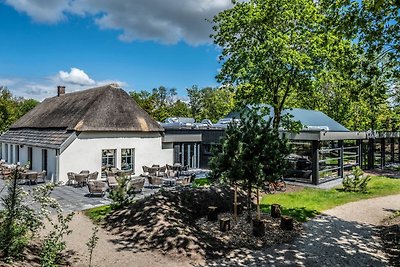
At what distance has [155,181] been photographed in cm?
1933

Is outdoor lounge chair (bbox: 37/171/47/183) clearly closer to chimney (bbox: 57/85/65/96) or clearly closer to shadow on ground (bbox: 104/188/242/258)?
shadow on ground (bbox: 104/188/242/258)

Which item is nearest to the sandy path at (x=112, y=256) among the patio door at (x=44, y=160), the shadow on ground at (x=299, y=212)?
the shadow on ground at (x=299, y=212)

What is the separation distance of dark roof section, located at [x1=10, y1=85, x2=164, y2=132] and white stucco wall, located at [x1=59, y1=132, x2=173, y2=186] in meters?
0.58

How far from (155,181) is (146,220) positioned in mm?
8155

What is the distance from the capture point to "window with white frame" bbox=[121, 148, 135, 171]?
76.5 feet

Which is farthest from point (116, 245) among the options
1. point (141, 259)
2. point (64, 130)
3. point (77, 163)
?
point (64, 130)

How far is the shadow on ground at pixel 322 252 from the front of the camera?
870cm

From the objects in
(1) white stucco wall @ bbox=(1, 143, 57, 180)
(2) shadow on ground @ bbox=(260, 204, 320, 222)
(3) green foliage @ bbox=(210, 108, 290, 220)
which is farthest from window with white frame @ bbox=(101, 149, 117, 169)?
(3) green foliage @ bbox=(210, 108, 290, 220)

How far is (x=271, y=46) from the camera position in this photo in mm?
15680

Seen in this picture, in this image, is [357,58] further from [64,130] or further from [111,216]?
[64,130]

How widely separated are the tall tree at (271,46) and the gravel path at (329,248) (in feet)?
24.3

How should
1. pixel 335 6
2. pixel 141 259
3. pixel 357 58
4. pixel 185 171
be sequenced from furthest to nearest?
1. pixel 185 171
2. pixel 357 58
3. pixel 335 6
4. pixel 141 259

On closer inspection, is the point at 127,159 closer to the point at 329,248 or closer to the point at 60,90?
the point at 60,90

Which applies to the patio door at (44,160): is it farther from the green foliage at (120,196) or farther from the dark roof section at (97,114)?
the green foliage at (120,196)
